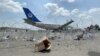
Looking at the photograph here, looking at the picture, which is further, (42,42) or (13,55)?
(42,42)

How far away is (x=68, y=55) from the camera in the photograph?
12.1 metres

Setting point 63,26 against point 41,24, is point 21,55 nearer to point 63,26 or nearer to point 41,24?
point 41,24

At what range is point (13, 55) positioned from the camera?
11.8 m

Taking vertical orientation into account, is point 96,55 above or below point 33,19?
below

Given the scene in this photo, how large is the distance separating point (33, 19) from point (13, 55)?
62.2 m

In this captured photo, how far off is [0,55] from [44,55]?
2.40 m

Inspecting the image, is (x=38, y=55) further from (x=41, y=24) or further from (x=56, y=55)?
(x=41, y=24)

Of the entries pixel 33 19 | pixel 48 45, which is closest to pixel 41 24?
pixel 33 19

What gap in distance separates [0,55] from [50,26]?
2537 inches

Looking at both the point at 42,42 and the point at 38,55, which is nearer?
the point at 38,55

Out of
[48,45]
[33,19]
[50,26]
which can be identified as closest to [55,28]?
[50,26]

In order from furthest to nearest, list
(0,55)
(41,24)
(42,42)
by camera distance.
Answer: (41,24), (42,42), (0,55)

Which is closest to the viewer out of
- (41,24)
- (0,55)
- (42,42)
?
(0,55)

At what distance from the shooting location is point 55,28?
76312mm
